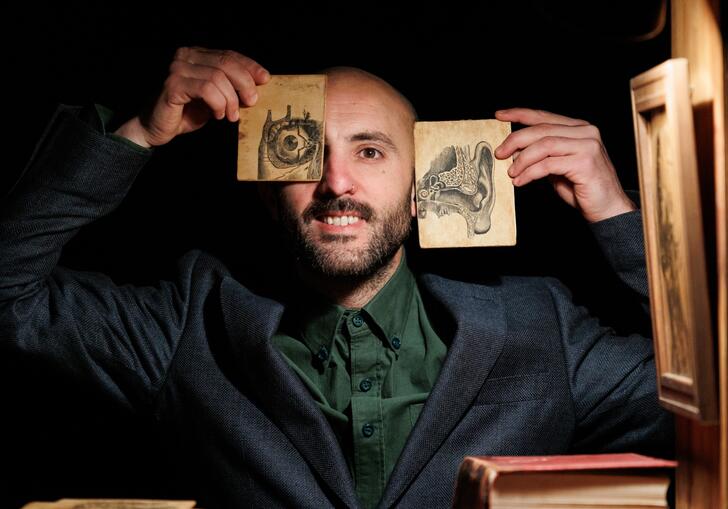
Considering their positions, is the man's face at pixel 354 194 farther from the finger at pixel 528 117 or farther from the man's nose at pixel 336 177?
the finger at pixel 528 117

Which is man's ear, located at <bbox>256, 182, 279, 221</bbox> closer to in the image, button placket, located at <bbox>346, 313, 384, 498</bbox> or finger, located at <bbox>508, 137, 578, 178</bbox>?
button placket, located at <bbox>346, 313, 384, 498</bbox>

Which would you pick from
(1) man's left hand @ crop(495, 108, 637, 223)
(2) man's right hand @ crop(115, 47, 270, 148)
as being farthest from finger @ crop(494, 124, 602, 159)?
(2) man's right hand @ crop(115, 47, 270, 148)

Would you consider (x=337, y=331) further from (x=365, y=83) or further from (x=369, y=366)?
(x=365, y=83)

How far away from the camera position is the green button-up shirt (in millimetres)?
2258

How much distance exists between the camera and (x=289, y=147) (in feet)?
7.54

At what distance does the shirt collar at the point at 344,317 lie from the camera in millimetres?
2416

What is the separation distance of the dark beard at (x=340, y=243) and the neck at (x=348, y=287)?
6 centimetres

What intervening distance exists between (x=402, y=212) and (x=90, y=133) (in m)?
0.92

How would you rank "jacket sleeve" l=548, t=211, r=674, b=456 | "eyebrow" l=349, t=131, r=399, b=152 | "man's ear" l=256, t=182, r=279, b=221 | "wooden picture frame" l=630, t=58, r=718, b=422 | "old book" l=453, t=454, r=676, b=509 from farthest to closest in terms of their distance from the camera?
"man's ear" l=256, t=182, r=279, b=221 → "eyebrow" l=349, t=131, r=399, b=152 → "jacket sleeve" l=548, t=211, r=674, b=456 → "old book" l=453, t=454, r=676, b=509 → "wooden picture frame" l=630, t=58, r=718, b=422

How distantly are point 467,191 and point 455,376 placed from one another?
52cm

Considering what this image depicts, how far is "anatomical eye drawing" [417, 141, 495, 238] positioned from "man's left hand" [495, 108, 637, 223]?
0.06 metres

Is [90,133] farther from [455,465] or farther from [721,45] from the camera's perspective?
[721,45]

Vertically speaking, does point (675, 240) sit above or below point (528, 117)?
below

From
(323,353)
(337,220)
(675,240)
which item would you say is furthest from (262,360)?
(675,240)
